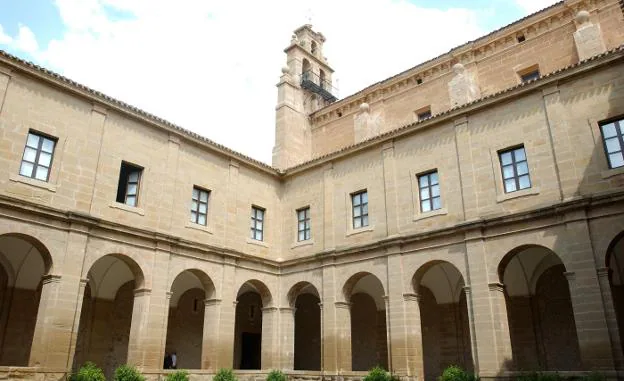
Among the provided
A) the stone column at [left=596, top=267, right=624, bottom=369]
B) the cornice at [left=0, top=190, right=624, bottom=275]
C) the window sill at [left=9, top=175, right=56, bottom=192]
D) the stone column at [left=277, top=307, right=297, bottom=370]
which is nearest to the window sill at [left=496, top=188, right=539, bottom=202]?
the cornice at [left=0, top=190, right=624, bottom=275]

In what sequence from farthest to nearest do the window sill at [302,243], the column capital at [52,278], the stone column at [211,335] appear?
the window sill at [302,243]
the stone column at [211,335]
the column capital at [52,278]

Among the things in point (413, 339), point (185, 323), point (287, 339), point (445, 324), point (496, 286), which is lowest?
point (413, 339)

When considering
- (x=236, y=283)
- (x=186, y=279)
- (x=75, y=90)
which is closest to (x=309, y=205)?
(x=236, y=283)

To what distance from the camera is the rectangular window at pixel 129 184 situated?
15.6 meters

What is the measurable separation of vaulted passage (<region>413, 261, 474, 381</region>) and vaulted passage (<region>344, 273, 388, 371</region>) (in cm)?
171

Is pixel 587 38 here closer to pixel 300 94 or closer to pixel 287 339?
pixel 300 94

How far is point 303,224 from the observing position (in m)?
19.4

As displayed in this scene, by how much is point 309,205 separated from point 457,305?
659 centimetres

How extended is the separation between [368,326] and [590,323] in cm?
987

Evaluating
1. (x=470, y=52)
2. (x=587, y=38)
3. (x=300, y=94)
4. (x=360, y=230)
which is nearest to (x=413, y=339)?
(x=360, y=230)

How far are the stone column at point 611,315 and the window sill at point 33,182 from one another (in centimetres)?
1418

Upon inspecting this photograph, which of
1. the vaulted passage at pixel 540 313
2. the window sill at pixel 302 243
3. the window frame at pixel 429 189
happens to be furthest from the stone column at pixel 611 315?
the window sill at pixel 302 243

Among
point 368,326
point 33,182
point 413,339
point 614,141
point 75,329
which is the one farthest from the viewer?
point 368,326

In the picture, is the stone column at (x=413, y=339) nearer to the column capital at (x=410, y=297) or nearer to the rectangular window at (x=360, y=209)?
the column capital at (x=410, y=297)
